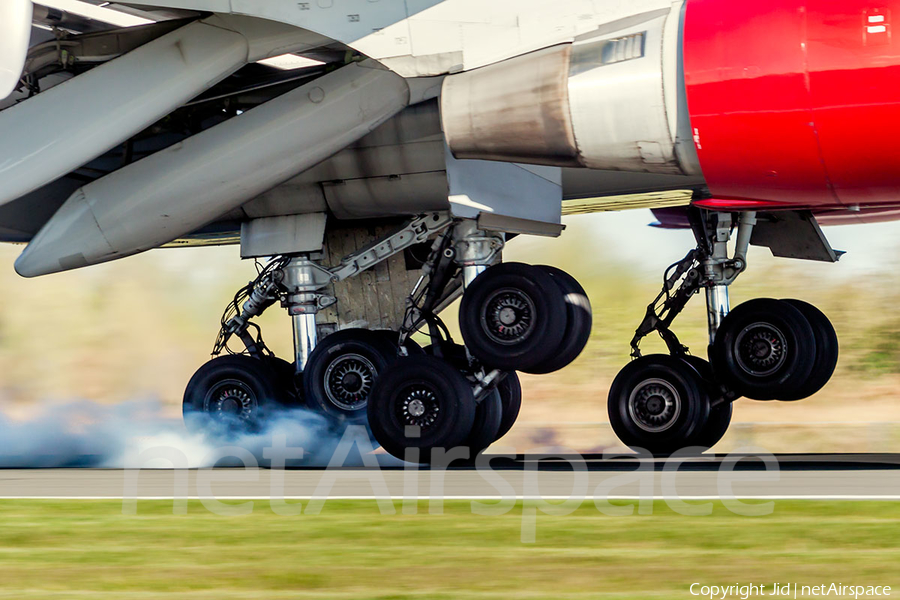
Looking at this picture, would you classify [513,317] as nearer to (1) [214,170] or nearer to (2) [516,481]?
(2) [516,481]

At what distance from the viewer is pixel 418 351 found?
11539 mm

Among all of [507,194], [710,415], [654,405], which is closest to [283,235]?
[507,194]

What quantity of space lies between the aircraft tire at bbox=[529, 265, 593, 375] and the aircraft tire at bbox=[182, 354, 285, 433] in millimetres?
3462

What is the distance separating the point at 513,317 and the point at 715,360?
255 cm

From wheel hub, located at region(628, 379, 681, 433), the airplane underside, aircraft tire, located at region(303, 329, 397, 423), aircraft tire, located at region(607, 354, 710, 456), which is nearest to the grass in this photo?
the airplane underside

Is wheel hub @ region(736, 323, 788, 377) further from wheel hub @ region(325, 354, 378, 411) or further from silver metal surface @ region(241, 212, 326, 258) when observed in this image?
silver metal surface @ region(241, 212, 326, 258)

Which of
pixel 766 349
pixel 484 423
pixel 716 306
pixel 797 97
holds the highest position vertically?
pixel 797 97

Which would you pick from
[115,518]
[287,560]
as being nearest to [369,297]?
[115,518]

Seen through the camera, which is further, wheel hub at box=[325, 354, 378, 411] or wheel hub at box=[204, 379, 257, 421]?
wheel hub at box=[204, 379, 257, 421]

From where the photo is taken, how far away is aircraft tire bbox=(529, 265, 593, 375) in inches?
365

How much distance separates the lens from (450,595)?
4.45 meters

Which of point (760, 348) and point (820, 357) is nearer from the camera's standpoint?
point (820, 357)

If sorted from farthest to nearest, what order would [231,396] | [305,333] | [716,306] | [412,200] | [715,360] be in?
[231,396] < [305,333] < [716,306] < [412,200] < [715,360]

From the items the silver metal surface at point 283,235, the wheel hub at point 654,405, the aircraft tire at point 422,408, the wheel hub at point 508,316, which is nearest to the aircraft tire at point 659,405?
the wheel hub at point 654,405
